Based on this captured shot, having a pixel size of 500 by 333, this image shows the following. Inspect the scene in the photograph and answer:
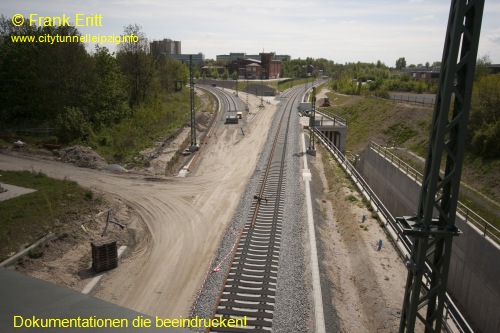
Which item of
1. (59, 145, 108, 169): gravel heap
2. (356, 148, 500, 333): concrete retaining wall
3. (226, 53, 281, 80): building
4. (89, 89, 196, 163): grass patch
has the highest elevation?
(226, 53, 281, 80): building

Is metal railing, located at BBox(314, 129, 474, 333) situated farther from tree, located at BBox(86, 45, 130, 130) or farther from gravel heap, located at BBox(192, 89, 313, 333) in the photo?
tree, located at BBox(86, 45, 130, 130)

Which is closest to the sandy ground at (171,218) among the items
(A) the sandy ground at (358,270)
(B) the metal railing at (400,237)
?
(A) the sandy ground at (358,270)

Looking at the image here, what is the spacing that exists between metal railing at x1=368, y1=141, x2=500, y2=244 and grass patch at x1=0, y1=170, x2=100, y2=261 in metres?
20.2

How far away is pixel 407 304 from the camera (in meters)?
8.47

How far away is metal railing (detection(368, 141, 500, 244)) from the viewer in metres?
16.6

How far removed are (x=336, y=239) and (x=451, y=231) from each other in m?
12.4

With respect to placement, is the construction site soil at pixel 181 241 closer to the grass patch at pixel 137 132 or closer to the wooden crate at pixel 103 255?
the wooden crate at pixel 103 255

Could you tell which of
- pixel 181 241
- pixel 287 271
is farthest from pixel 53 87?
pixel 287 271

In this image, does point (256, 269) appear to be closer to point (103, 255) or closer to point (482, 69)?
point (103, 255)

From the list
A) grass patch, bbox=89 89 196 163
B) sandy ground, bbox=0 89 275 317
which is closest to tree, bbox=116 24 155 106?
grass patch, bbox=89 89 196 163

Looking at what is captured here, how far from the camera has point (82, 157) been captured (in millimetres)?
30344

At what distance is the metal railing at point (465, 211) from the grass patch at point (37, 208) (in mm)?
20228

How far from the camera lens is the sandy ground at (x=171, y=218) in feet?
48.1

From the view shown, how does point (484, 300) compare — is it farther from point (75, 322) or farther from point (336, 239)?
point (75, 322)
